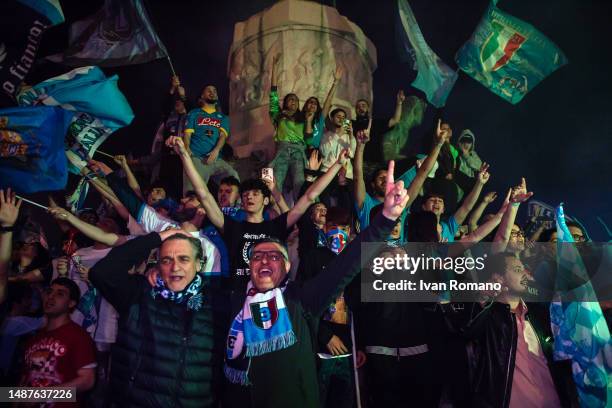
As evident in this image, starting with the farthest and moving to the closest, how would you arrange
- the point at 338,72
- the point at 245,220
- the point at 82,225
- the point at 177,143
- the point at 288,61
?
1. the point at 338,72
2. the point at 288,61
3. the point at 245,220
4. the point at 177,143
5. the point at 82,225

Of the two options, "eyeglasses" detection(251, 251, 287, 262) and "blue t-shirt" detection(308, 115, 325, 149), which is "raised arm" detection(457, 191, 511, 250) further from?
"blue t-shirt" detection(308, 115, 325, 149)

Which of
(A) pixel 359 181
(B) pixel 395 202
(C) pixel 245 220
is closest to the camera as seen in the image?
(B) pixel 395 202

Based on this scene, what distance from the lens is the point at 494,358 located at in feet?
11.9

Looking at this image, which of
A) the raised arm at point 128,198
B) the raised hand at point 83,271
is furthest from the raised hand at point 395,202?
the raised hand at point 83,271

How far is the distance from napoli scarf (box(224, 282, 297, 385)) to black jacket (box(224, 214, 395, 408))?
0.04 metres

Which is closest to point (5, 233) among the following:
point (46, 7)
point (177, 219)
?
point (177, 219)

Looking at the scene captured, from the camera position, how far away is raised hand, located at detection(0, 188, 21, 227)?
3.31 metres

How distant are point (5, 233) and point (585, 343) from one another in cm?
492

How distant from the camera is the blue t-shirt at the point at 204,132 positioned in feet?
22.0

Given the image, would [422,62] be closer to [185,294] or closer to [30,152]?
[30,152]

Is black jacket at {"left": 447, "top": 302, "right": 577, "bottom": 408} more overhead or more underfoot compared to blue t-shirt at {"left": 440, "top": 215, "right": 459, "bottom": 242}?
more underfoot

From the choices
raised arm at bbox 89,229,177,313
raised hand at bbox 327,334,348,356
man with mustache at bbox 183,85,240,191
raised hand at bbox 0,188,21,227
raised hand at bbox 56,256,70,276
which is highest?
man with mustache at bbox 183,85,240,191

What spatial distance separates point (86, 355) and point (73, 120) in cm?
334

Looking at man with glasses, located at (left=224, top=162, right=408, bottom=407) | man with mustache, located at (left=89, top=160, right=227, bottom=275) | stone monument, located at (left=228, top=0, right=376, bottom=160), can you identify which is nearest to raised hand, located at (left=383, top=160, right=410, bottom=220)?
man with glasses, located at (left=224, top=162, right=408, bottom=407)
